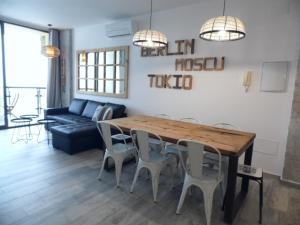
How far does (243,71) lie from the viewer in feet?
11.1

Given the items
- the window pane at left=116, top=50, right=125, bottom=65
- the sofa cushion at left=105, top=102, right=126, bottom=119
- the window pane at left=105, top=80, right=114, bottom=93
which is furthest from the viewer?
the window pane at left=105, top=80, right=114, bottom=93

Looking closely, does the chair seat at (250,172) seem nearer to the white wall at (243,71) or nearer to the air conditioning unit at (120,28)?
the white wall at (243,71)

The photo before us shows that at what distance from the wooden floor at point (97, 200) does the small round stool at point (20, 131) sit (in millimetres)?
1271

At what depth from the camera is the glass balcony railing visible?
5699 mm

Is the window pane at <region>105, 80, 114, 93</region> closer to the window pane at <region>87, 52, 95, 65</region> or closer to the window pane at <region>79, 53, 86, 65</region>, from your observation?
the window pane at <region>87, 52, 95, 65</region>

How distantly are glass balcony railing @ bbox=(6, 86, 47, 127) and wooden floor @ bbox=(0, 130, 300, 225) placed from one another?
2840 mm

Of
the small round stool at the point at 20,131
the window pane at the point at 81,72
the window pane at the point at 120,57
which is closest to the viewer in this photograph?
the small round stool at the point at 20,131

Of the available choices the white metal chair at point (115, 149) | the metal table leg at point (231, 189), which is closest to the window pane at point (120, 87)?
the white metal chair at point (115, 149)

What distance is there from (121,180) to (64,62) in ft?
15.3

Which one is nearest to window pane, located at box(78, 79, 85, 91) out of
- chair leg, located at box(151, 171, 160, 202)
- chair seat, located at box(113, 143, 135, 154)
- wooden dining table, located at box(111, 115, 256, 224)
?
wooden dining table, located at box(111, 115, 256, 224)

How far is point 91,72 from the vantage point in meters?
5.73

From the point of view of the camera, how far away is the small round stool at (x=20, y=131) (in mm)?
4488

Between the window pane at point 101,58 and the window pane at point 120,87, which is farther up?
the window pane at point 101,58

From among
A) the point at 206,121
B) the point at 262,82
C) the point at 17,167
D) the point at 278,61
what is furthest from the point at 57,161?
the point at 278,61
